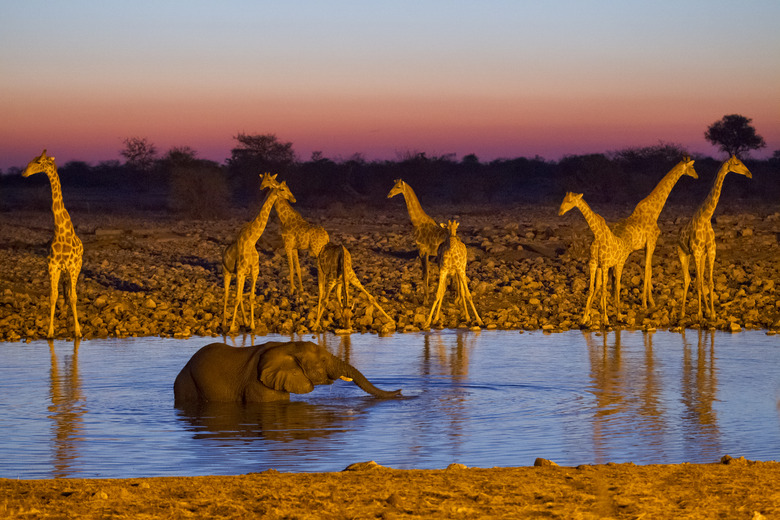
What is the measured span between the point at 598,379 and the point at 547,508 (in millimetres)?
5602

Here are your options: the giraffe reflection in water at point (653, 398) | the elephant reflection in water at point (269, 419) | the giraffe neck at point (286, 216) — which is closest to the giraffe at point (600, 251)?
the giraffe reflection in water at point (653, 398)

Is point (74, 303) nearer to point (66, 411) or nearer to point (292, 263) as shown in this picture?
point (292, 263)

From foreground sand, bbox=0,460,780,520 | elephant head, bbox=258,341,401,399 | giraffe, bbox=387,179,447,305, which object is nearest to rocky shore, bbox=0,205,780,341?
giraffe, bbox=387,179,447,305

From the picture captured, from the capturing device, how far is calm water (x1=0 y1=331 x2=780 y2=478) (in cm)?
763

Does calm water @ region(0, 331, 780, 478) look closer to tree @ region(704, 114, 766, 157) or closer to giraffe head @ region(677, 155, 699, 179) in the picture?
giraffe head @ region(677, 155, 699, 179)

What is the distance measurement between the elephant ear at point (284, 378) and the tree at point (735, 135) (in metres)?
50.2

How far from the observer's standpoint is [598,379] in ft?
36.5

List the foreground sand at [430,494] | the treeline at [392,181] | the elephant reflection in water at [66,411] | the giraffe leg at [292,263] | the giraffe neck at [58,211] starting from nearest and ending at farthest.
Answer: the foreground sand at [430,494] < the elephant reflection in water at [66,411] < the giraffe neck at [58,211] < the giraffe leg at [292,263] < the treeline at [392,181]

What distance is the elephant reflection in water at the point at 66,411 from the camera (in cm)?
760

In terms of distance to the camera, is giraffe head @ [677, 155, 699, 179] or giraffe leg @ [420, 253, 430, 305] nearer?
giraffe leg @ [420, 253, 430, 305]

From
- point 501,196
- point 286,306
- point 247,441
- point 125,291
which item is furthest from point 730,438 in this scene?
point 501,196

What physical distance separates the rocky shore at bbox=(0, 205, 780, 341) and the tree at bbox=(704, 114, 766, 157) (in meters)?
30.3

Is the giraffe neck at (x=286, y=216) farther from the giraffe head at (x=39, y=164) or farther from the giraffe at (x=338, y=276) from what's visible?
the giraffe head at (x=39, y=164)

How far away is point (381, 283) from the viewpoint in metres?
19.1
